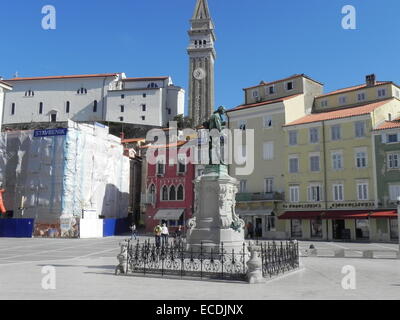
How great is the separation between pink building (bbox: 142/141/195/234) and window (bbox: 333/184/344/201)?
56.5ft

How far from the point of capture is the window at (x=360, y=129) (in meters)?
40.5

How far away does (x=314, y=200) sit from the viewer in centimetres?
4225

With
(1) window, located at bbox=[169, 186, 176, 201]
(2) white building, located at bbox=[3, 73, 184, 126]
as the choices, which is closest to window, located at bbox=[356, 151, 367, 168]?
(1) window, located at bbox=[169, 186, 176, 201]

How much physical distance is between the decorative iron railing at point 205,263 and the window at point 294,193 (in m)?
26.7

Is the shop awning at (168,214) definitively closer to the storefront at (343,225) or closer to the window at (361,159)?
the storefront at (343,225)

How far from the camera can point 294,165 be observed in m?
44.2

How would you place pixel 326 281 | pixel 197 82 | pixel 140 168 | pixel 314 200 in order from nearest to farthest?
pixel 326 281
pixel 314 200
pixel 140 168
pixel 197 82

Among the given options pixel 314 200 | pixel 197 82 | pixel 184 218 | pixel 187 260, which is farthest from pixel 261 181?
pixel 197 82

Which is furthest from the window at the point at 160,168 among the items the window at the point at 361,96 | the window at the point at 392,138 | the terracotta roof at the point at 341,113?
the window at the point at 392,138

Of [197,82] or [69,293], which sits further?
[197,82]

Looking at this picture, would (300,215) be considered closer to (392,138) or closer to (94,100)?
(392,138)

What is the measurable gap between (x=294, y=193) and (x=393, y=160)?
990 cm
